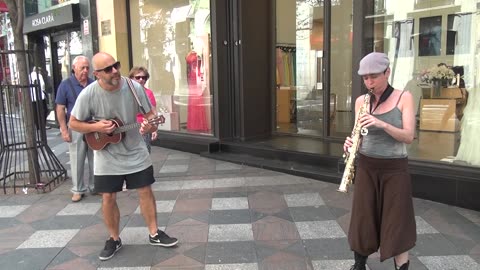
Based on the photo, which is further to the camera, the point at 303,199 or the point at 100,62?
the point at 303,199

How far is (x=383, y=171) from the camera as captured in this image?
121 inches

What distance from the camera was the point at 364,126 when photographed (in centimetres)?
286

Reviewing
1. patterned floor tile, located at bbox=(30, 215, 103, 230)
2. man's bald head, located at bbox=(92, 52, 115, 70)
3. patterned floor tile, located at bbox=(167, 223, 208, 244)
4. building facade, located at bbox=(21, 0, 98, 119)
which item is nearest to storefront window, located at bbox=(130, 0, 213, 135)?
building facade, located at bbox=(21, 0, 98, 119)

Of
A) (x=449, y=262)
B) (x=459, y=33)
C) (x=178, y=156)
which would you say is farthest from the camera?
(x=178, y=156)

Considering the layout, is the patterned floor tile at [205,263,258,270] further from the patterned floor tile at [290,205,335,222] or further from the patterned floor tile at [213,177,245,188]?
the patterned floor tile at [213,177,245,188]

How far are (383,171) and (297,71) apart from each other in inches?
251

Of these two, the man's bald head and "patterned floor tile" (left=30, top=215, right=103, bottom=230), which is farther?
"patterned floor tile" (left=30, top=215, right=103, bottom=230)

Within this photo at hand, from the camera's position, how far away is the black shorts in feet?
12.7

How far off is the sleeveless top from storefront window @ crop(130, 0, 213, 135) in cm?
556

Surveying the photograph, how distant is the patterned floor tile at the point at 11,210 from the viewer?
5.26m

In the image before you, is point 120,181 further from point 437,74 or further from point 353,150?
point 437,74

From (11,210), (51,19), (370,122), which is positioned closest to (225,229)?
(370,122)

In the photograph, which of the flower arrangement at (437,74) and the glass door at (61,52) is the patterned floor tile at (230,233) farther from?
the glass door at (61,52)

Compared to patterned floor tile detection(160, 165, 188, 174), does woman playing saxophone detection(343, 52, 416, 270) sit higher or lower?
higher
